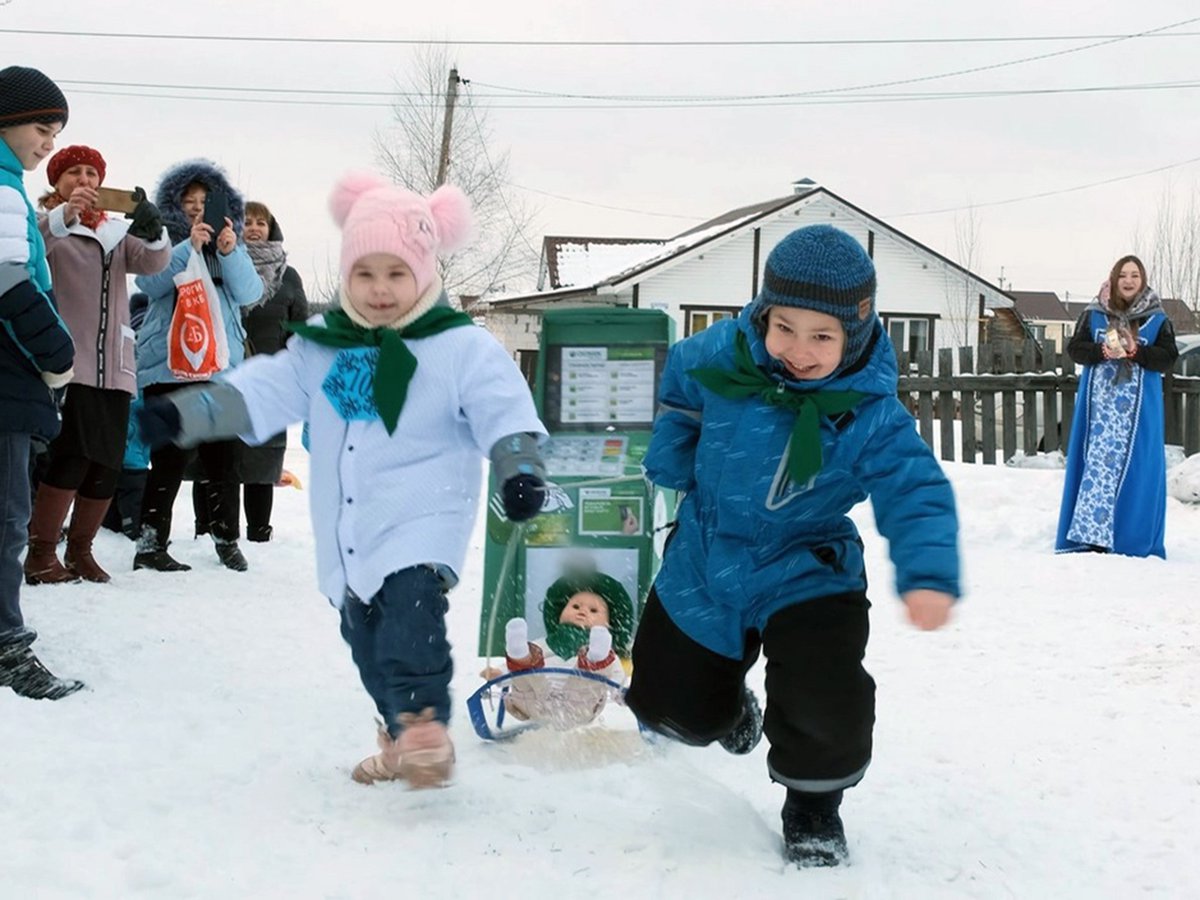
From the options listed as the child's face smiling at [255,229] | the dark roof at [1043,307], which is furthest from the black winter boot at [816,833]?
the dark roof at [1043,307]

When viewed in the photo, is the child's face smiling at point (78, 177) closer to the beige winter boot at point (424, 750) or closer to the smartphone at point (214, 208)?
the smartphone at point (214, 208)

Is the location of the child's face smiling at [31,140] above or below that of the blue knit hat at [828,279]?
above

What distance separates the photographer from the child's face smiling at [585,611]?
4242 mm

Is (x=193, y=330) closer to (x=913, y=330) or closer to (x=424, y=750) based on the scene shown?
(x=424, y=750)

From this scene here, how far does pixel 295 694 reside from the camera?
4.30 m

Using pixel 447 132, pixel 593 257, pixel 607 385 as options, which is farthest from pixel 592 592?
pixel 593 257

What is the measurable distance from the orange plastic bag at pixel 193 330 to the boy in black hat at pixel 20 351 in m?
2.03

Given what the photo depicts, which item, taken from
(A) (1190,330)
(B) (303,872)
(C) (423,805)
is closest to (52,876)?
(B) (303,872)

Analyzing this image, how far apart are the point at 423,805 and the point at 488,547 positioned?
48.4 inches

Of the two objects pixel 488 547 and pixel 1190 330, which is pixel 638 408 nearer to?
pixel 488 547

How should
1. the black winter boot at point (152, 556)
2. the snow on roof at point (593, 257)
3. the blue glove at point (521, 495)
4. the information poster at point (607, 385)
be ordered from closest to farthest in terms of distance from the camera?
the blue glove at point (521, 495) < the information poster at point (607, 385) < the black winter boot at point (152, 556) < the snow on roof at point (593, 257)

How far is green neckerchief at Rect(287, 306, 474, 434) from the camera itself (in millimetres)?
3109

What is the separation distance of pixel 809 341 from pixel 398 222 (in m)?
1.17

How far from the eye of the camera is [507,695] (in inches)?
158
